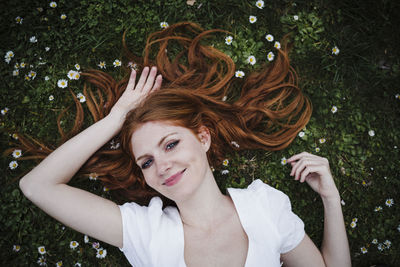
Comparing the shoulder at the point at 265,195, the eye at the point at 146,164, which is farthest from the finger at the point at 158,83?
the shoulder at the point at 265,195

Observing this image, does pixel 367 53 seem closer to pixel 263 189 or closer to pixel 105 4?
pixel 263 189

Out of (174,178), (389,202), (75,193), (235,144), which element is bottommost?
(389,202)

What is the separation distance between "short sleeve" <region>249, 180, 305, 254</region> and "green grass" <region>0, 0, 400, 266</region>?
58 centimetres

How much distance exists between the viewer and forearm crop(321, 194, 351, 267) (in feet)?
10.7

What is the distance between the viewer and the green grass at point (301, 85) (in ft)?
11.9

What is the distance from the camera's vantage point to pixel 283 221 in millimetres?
3074

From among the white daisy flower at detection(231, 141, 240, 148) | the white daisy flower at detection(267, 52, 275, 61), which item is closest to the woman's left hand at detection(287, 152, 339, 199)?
the white daisy flower at detection(231, 141, 240, 148)

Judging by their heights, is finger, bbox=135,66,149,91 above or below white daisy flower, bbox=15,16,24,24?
below

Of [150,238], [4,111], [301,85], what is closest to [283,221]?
[150,238]

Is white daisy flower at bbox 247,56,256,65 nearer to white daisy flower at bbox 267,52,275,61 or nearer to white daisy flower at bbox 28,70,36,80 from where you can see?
white daisy flower at bbox 267,52,275,61

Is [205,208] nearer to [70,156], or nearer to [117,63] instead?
[70,156]

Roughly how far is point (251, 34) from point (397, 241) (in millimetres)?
3230

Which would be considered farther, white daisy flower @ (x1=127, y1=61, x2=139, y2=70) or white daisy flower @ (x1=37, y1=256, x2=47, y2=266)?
white daisy flower @ (x1=127, y1=61, x2=139, y2=70)

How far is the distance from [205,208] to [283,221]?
2.68 ft
